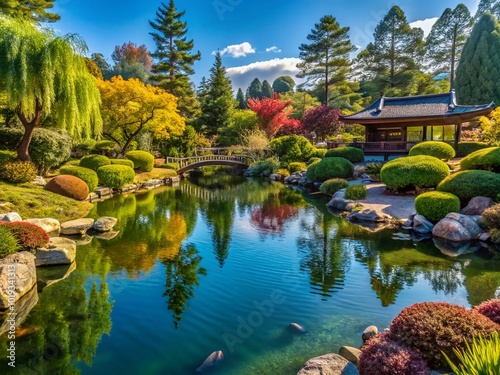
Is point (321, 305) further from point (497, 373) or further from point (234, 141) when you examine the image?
point (234, 141)

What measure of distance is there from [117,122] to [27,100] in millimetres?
9314

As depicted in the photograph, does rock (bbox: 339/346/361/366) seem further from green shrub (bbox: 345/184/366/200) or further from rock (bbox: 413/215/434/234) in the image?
green shrub (bbox: 345/184/366/200)

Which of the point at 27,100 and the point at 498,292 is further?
the point at 27,100

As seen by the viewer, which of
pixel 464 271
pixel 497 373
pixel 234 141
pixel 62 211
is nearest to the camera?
pixel 497 373

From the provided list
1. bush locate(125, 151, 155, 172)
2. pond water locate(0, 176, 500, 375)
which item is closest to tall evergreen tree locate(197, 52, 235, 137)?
bush locate(125, 151, 155, 172)

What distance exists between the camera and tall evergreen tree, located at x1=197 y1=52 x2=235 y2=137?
31.5 m

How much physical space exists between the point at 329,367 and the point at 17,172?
1221cm

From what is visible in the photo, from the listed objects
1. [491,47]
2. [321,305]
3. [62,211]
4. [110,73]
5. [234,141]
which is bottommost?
[321,305]

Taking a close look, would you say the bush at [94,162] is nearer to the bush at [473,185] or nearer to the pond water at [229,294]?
the pond water at [229,294]

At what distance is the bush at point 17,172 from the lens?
11.4m

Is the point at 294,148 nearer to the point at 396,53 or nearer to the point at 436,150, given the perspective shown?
the point at 436,150

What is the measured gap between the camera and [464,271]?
6461 mm

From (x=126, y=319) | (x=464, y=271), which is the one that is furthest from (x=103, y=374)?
(x=464, y=271)

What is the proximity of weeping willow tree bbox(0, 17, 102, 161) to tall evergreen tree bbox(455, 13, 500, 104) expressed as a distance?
24.4 metres
